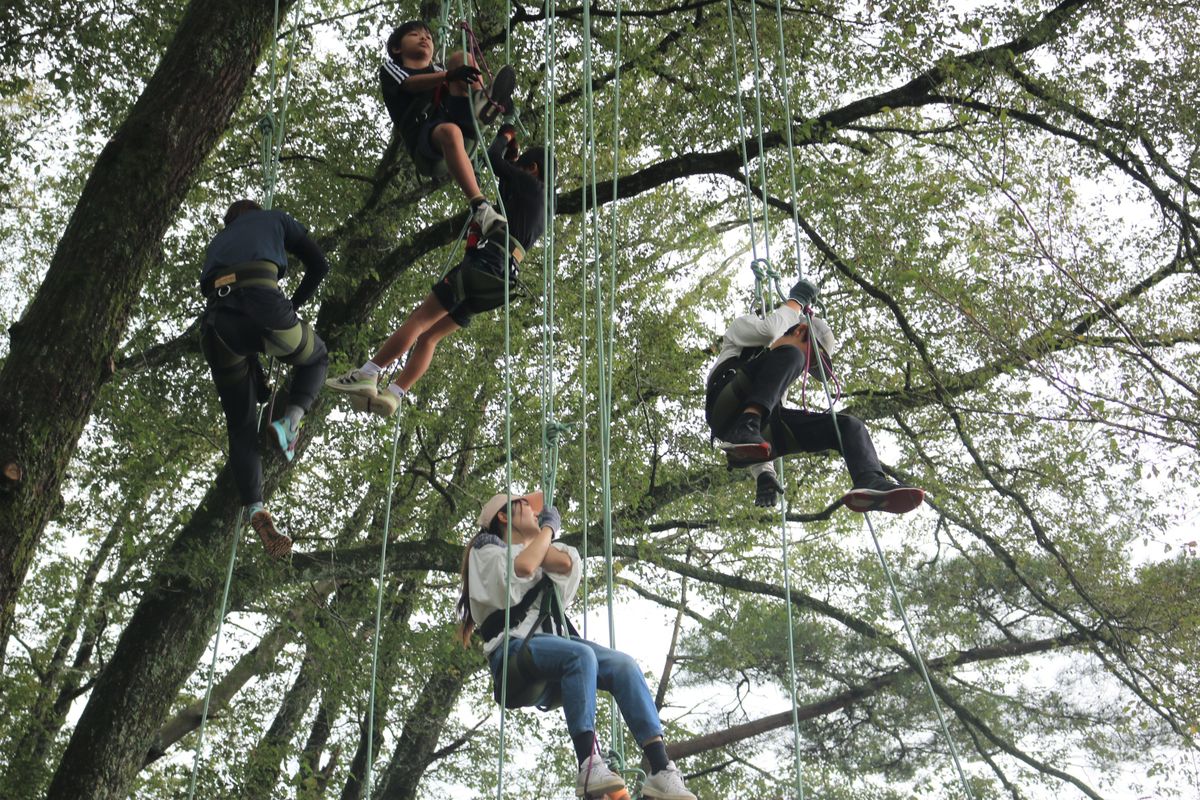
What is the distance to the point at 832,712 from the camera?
500 inches

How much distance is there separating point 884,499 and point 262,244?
239 centimetres

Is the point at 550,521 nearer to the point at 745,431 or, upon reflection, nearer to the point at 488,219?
the point at 745,431

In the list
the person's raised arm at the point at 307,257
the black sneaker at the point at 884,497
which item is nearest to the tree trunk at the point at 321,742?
the person's raised arm at the point at 307,257

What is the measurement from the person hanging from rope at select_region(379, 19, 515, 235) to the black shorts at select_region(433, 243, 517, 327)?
0.34 m

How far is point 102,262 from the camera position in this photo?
5.07 metres

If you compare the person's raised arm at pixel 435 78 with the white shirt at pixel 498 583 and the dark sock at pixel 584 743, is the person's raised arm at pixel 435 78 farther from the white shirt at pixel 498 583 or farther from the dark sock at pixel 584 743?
the dark sock at pixel 584 743

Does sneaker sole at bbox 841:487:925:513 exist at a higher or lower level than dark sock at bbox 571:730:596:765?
higher

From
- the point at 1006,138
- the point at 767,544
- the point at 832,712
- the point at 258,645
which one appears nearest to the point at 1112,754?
the point at 832,712

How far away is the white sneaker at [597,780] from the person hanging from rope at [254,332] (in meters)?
1.41

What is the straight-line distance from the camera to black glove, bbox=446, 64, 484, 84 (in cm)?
498

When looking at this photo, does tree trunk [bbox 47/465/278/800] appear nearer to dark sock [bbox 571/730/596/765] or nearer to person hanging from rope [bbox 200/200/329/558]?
person hanging from rope [bbox 200/200/329/558]

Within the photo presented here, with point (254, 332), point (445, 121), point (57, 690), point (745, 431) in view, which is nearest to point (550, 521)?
point (745, 431)

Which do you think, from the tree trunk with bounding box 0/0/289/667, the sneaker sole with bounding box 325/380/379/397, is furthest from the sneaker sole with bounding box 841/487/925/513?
the tree trunk with bounding box 0/0/289/667

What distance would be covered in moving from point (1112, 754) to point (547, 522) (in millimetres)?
8984
